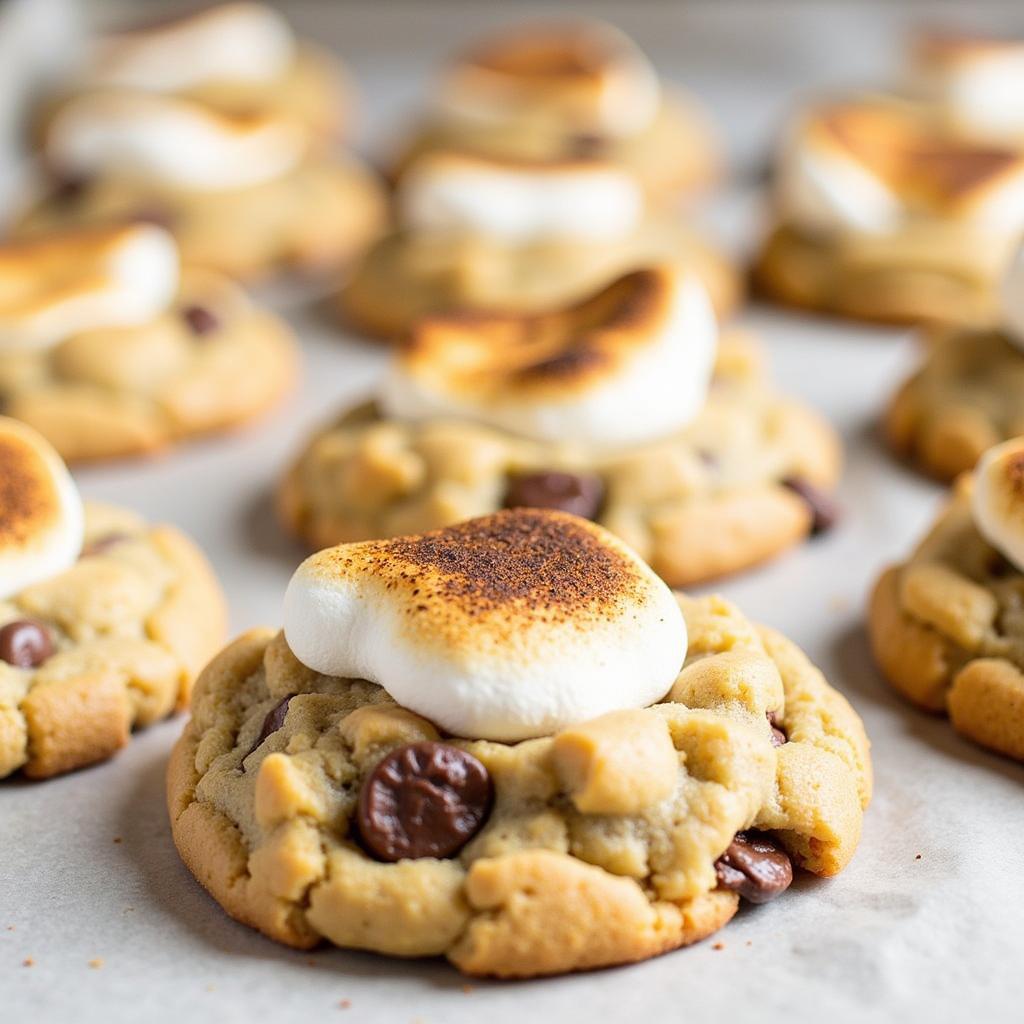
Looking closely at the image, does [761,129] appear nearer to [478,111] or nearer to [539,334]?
[478,111]

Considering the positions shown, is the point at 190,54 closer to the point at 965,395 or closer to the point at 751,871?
the point at 965,395

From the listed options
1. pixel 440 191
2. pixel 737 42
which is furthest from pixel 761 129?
pixel 440 191

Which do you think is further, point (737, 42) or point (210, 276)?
point (737, 42)

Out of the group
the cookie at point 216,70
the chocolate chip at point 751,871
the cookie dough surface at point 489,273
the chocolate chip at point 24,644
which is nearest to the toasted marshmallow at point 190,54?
the cookie at point 216,70

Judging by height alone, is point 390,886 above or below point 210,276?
above

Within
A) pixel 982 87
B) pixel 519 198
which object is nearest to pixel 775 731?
pixel 519 198

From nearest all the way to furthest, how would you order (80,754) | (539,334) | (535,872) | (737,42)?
(535,872)
(80,754)
(539,334)
(737,42)

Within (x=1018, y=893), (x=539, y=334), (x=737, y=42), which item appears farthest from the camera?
(x=737, y=42)

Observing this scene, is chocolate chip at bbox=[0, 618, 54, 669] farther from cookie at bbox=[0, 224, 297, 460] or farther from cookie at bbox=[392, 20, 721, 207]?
cookie at bbox=[392, 20, 721, 207]
